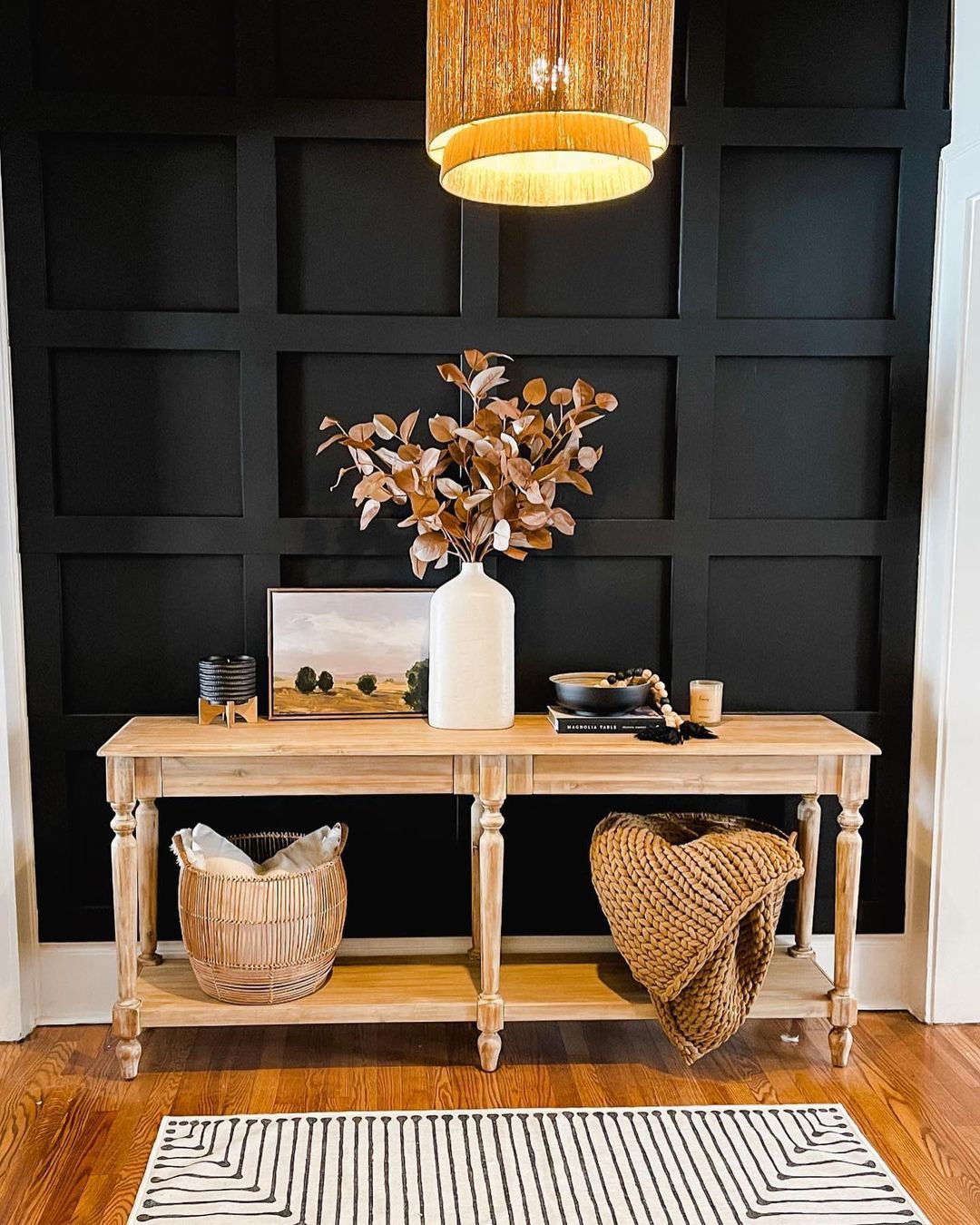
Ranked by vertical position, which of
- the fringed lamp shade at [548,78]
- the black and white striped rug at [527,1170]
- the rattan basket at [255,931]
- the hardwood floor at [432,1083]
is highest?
the fringed lamp shade at [548,78]

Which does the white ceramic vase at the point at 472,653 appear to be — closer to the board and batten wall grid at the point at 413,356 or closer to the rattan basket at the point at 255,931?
the board and batten wall grid at the point at 413,356

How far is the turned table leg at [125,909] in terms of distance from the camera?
8.22ft

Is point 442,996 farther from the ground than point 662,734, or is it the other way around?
point 662,734

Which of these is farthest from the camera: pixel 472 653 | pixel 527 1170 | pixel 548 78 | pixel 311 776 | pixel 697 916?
pixel 472 653

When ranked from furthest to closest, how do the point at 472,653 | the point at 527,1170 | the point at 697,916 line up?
the point at 472,653, the point at 697,916, the point at 527,1170

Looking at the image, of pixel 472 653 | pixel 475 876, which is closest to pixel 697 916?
pixel 475 876

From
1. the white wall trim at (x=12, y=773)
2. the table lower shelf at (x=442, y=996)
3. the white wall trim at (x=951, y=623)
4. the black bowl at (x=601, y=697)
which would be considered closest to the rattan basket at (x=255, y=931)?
the table lower shelf at (x=442, y=996)

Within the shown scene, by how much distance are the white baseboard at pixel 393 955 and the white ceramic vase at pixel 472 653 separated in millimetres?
666

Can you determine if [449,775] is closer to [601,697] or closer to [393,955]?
[601,697]

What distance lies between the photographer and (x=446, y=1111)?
2445mm

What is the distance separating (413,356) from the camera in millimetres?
2883

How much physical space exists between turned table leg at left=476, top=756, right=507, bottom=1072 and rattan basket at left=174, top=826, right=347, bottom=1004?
369mm

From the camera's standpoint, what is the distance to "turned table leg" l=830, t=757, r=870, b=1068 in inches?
103

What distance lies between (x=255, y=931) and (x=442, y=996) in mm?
463
